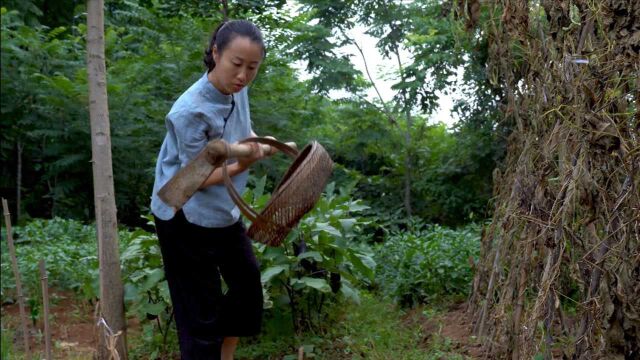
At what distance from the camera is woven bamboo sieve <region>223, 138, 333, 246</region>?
9.28 feet

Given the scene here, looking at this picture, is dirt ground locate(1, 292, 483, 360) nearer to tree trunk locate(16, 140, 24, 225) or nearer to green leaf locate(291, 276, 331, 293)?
green leaf locate(291, 276, 331, 293)

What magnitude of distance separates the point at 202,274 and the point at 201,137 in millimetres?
595

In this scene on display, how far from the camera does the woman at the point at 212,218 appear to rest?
3002 millimetres

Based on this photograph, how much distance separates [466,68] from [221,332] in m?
4.88

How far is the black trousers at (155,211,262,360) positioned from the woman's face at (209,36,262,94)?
0.55 m

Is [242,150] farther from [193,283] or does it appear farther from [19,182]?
[19,182]

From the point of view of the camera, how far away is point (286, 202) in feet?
9.31

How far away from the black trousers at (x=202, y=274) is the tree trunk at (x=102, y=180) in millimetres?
619

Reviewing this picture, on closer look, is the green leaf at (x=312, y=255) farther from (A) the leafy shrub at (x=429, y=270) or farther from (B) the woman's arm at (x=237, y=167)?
(A) the leafy shrub at (x=429, y=270)

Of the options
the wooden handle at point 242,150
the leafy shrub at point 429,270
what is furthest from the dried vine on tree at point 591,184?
the leafy shrub at point 429,270

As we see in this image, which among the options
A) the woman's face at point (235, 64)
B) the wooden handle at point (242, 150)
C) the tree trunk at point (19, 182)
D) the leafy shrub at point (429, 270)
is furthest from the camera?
the tree trunk at point (19, 182)

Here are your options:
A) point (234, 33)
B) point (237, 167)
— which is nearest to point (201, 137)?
point (237, 167)

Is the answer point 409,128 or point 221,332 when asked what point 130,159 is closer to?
point 409,128

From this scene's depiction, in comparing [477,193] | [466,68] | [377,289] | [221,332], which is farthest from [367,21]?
[221,332]
